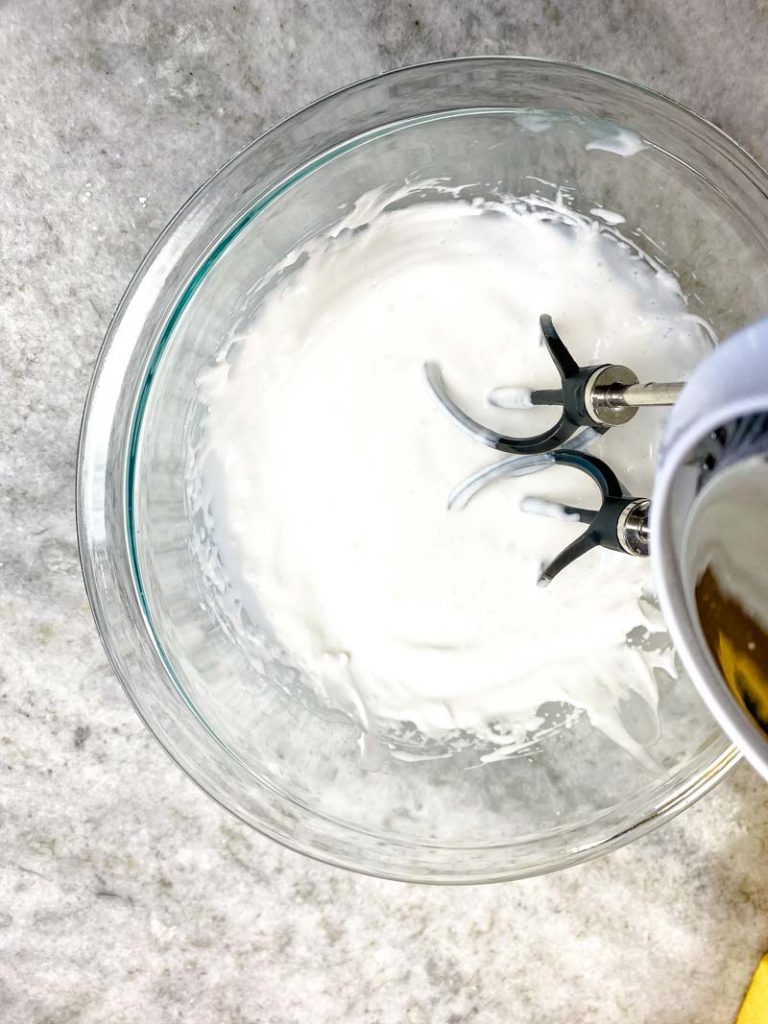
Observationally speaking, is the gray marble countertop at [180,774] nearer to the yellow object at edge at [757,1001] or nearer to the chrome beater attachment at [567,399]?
the yellow object at edge at [757,1001]

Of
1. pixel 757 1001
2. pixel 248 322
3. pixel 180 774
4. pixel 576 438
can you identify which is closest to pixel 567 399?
pixel 576 438

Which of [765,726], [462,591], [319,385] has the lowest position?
[765,726]

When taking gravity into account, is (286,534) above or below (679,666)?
above

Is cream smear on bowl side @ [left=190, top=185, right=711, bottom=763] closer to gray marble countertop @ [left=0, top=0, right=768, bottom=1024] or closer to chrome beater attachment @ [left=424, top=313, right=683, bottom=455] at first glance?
chrome beater attachment @ [left=424, top=313, right=683, bottom=455]

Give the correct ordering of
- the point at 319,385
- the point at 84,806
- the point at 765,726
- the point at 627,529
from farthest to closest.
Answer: the point at 84,806, the point at 319,385, the point at 627,529, the point at 765,726

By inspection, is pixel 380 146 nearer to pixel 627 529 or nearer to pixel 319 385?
pixel 319 385

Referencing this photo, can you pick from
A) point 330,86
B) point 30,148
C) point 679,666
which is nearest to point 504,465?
point 679,666
